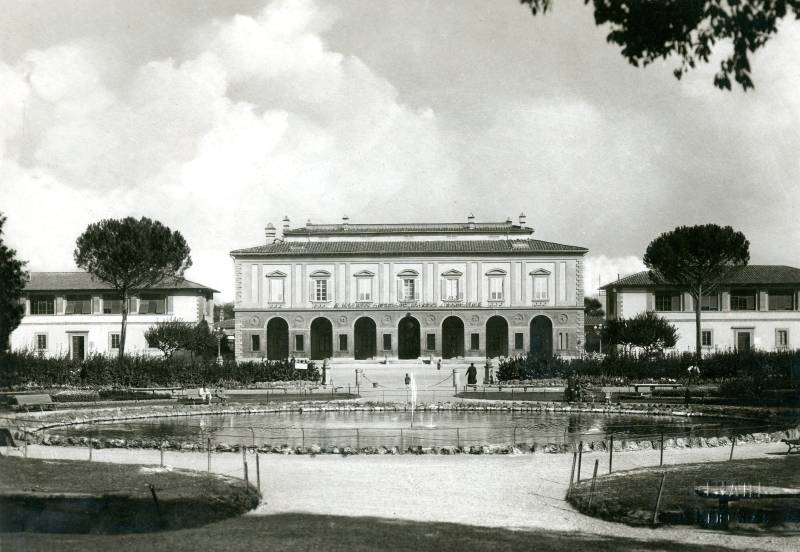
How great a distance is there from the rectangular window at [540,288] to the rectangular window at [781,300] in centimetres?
1410

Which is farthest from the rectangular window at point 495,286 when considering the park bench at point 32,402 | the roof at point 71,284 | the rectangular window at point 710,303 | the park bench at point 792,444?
the park bench at point 792,444

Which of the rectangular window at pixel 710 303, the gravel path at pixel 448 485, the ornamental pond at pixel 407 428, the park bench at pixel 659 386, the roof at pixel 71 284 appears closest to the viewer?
the gravel path at pixel 448 485

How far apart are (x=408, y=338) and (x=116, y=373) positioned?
95.2ft

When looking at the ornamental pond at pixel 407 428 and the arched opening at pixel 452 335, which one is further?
the arched opening at pixel 452 335

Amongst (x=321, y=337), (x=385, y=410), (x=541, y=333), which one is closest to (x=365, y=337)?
(x=321, y=337)

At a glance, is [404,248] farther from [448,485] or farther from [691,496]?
[691,496]

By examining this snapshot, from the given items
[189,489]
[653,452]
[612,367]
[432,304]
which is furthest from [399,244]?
[189,489]

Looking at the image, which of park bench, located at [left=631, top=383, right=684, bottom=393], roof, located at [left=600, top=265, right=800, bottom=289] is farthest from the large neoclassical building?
park bench, located at [left=631, top=383, right=684, bottom=393]

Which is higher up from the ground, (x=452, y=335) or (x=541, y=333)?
(x=541, y=333)

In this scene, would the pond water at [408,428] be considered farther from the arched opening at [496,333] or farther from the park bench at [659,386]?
the arched opening at [496,333]

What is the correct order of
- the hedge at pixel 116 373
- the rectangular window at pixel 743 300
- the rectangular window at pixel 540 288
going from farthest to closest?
the rectangular window at pixel 540 288 < the rectangular window at pixel 743 300 < the hedge at pixel 116 373

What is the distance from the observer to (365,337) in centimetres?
5788

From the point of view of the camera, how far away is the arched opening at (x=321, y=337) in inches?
2263

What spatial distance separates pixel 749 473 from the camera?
1182 centimetres
